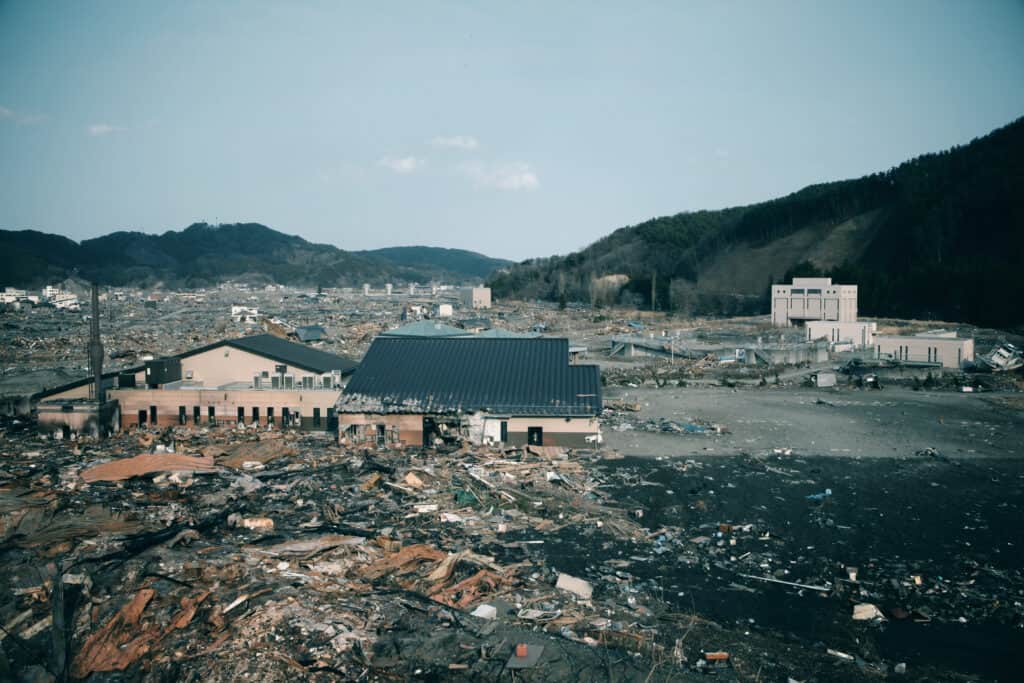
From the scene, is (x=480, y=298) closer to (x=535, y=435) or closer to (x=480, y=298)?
(x=480, y=298)

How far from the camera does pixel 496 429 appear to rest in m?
18.7

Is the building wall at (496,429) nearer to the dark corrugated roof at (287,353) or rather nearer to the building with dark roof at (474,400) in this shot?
the building with dark roof at (474,400)

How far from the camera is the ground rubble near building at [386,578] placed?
8219 mm

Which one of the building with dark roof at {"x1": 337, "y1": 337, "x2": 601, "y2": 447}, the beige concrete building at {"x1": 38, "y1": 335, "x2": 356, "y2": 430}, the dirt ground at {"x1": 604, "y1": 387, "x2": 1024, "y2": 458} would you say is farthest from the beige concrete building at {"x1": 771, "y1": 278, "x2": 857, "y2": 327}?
the beige concrete building at {"x1": 38, "y1": 335, "x2": 356, "y2": 430}

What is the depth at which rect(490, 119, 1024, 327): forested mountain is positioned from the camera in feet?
195

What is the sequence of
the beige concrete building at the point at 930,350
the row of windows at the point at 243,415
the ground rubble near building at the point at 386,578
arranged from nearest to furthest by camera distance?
the ground rubble near building at the point at 386,578 → the row of windows at the point at 243,415 → the beige concrete building at the point at 930,350

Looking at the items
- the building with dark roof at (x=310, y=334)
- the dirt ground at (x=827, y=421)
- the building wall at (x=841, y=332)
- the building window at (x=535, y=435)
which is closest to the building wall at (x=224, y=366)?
the building window at (x=535, y=435)

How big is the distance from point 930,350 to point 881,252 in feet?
178

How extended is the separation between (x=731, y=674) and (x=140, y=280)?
159929 millimetres

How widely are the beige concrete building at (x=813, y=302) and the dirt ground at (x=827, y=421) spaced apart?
28089 mm

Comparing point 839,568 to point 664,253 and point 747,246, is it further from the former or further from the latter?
point 664,253

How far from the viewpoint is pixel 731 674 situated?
8086 mm

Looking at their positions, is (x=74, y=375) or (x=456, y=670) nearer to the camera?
(x=456, y=670)

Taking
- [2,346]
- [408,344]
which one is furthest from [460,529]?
[2,346]
